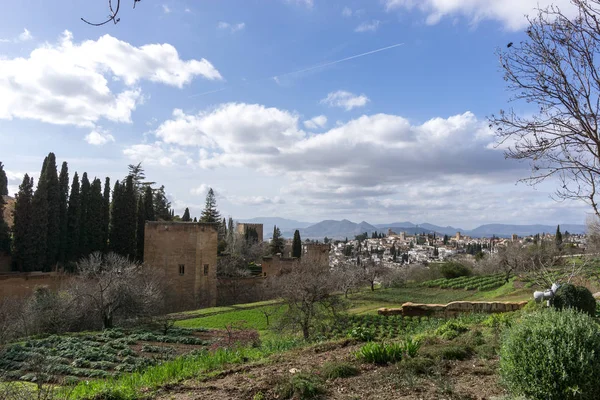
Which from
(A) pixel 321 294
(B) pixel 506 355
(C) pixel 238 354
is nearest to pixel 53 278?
(A) pixel 321 294

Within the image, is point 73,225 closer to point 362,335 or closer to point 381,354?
point 362,335

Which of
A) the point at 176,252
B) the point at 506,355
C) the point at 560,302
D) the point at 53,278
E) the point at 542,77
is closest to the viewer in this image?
the point at 506,355

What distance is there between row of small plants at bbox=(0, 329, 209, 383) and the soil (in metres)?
4.83

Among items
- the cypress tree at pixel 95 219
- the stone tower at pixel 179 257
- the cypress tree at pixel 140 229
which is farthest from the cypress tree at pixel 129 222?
the stone tower at pixel 179 257

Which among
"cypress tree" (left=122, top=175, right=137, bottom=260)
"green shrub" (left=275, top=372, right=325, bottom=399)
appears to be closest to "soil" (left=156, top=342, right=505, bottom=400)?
"green shrub" (left=275, top=372, right=325, bottom=399)

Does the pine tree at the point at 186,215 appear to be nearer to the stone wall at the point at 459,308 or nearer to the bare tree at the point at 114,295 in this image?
the bare tree at the point at 114,295

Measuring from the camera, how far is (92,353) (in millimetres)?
13016

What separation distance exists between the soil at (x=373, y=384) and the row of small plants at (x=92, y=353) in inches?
190

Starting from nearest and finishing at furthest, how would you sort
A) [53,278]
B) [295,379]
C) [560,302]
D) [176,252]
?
[295,379], [560,302], [53,278], [176,252]

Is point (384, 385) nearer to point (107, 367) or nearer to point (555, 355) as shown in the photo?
point (555, 355)

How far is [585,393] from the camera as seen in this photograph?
372 cm

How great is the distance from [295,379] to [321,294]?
41.5 feet

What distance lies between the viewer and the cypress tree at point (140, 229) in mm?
34156

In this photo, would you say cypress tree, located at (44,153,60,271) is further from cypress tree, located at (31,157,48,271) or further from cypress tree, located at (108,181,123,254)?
cypress tree, located at (108,181,123,254)
